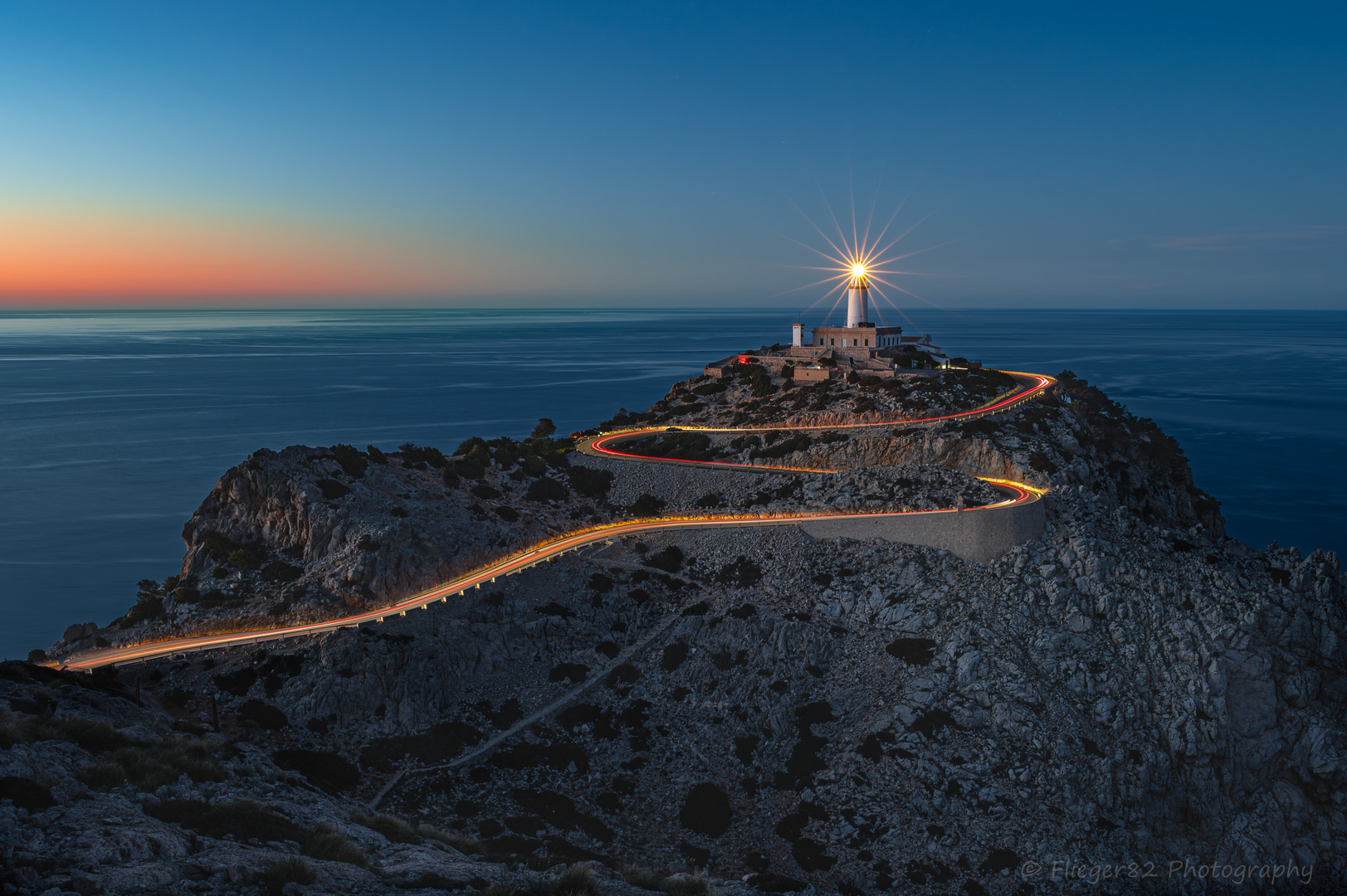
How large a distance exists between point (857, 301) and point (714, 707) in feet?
215

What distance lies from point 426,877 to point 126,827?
678 centimetres

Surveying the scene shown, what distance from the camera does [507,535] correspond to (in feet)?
163

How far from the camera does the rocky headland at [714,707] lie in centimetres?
2388

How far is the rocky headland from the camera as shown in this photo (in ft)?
78.3

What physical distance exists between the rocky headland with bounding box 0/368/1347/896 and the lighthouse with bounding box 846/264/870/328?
42.7 m

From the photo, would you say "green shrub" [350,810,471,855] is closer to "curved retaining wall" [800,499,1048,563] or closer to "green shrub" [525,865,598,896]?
"green shrub" [525,865,598,896]

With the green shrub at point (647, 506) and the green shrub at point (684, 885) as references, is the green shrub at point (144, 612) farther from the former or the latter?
the green shrub at point (684, 885)

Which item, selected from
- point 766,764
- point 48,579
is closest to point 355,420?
point 48,579

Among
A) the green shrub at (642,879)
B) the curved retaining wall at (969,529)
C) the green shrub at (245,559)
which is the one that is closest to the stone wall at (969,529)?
the curved retaining wall at (969,529)

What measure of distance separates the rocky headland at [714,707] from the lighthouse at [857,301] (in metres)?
42.7

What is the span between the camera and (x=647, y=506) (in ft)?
182

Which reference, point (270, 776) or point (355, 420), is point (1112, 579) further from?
point (355, 420)

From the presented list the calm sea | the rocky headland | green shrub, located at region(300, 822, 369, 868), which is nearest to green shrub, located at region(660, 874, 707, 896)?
the rocky headland

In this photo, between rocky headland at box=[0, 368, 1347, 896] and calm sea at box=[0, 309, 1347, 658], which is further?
calm sea at box=[0, 309, 1347, 658]
